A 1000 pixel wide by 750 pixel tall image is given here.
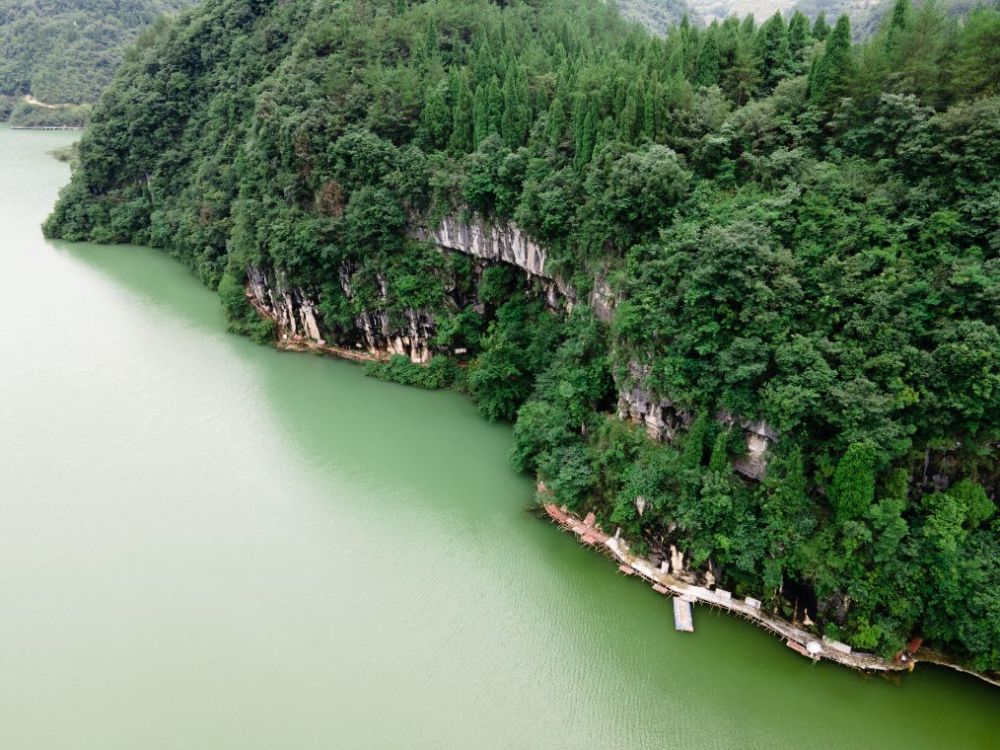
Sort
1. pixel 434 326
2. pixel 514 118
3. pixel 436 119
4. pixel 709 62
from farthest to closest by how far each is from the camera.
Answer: pixel 436 119
pixel 434 326
pixel 514 118
pixel 709 62

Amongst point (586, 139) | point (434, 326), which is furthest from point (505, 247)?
point (586, 139)

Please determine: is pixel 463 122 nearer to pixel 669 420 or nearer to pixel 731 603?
pixel 669 420

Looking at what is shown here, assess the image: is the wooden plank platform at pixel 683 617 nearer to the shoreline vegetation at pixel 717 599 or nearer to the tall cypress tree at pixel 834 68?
the shoreline vegetation at pixel 717 599

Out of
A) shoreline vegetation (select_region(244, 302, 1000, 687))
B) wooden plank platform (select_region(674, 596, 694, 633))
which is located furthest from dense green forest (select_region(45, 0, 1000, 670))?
wooden plank platform (select_region(674, 596, 694, 633))

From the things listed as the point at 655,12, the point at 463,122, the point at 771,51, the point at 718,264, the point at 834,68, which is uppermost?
the point at 655,12

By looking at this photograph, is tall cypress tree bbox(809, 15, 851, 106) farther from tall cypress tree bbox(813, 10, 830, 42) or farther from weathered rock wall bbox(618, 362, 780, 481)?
weathered rock wall bbox(618, 362, 780, 481)

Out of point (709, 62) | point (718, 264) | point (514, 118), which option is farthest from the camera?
point (514, 118)
